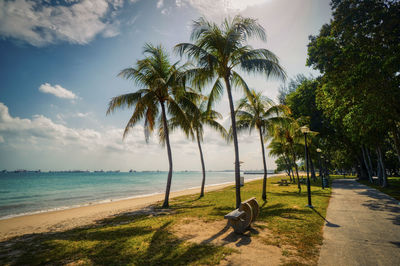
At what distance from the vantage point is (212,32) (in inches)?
331

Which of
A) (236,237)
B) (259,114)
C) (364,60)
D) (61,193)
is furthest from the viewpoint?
(61,193)

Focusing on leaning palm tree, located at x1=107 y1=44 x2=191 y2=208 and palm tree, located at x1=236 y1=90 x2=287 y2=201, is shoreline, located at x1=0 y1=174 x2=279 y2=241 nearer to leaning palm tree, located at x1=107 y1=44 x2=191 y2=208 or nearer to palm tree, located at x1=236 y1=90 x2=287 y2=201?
leaning palm tree, located at x1=107 y1=44 x2=191 y2=208

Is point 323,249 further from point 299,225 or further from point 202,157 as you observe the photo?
point 202,157

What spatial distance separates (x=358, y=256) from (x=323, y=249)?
0.63m

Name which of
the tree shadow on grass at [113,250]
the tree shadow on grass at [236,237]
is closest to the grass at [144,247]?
the tree shadow on grass at [113,250]

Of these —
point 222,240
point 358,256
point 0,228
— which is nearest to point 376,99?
point 358,256

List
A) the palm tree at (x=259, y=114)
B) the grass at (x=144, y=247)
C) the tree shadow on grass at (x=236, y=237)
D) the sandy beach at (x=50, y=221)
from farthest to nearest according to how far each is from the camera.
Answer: the palm tree at (x=259, y=114)
the sandy beach at (x=50, y=221)
the tree shadow on grass at (x=236, y=237)
the grass at (x=144, y=247)

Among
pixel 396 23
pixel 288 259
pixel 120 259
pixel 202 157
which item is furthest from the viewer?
pixel 202 157

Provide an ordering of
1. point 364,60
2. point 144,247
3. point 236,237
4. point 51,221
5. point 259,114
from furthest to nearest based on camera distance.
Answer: point 259,114 < point 51,221 < point 364,60 < point 236,237 < point 144,247

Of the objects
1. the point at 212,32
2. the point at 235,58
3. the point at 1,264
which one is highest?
the point at 212,32

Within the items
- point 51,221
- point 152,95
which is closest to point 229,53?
point 152,95

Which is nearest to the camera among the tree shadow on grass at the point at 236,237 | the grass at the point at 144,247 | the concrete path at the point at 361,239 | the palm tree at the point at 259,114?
the concrete path at the point at 361,239

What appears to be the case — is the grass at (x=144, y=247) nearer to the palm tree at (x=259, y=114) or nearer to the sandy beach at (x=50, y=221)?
the sandy beach at (x=50, y=221)

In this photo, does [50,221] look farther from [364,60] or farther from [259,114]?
[364,60]
